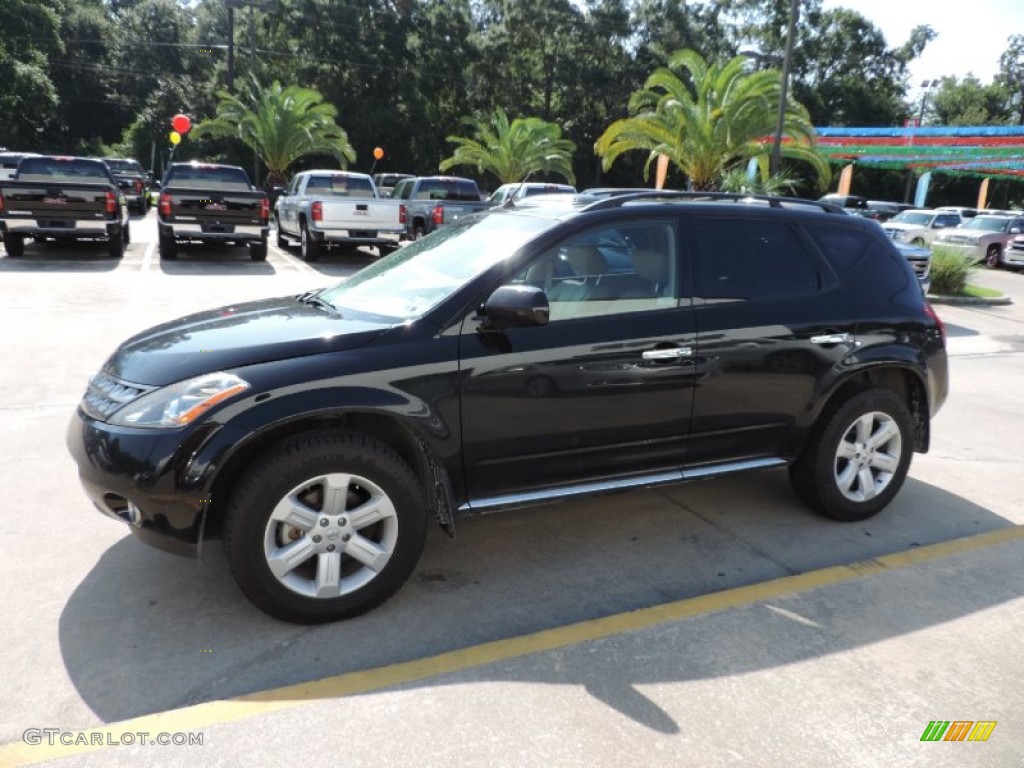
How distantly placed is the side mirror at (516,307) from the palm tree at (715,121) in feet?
55.6

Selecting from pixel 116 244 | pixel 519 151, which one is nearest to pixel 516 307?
pixel 116 244

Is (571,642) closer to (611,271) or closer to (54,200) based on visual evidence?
(611,271)

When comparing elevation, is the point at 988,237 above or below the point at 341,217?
below

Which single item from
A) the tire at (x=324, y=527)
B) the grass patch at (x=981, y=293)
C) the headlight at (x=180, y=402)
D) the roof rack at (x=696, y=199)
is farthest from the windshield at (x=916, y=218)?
the headlight at (x=180, y=402)

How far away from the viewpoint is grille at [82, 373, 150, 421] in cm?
315

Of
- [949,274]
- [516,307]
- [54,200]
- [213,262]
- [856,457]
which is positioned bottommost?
[213,262]

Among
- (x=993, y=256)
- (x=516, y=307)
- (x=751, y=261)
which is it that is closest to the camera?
(x=516, y=307)

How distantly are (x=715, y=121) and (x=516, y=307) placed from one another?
17220 millimetres

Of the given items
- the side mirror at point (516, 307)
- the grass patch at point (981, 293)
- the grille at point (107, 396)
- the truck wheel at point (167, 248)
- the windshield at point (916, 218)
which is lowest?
the grass patch at point (981, 293)

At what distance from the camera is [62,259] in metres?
14.3

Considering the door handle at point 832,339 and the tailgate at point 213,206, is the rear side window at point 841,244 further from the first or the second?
the tailgate at point 213,206

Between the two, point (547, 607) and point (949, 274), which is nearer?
point (547, 607)

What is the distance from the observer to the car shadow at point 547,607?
2885 millimetres

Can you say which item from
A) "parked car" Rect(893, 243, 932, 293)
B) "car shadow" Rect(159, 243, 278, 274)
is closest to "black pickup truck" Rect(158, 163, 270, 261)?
"car shadow" Rect(159, 243, 278, 274)
